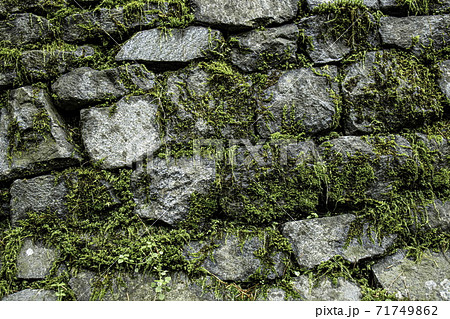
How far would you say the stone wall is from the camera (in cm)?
179

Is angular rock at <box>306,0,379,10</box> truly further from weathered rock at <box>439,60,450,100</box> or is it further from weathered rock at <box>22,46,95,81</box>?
weathered rock at <box>22,46,95,81</box>

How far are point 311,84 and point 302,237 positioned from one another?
1090 millimetres

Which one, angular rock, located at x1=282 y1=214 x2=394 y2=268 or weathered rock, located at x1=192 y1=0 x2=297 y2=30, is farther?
weathered rock, located at x1=192 y1=0 x2=297 y2=30

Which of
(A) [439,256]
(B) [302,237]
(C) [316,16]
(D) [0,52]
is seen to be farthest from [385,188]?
(D) [0,52]

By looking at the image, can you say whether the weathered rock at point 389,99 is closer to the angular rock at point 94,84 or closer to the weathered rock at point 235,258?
the weathered rock at point 235,258

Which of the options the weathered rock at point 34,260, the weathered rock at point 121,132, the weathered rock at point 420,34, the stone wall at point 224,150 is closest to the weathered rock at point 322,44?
the stone wall at point 224,150

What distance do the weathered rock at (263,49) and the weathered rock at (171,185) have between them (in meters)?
0.80

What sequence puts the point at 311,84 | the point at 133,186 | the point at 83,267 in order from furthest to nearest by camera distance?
1. the point at 311,84
2. the point at 133,186
3. the point at 83,267

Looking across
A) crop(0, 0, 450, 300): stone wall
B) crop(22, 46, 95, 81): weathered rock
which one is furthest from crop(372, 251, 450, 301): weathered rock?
crop(22, 46, 95, 81): weathered rock

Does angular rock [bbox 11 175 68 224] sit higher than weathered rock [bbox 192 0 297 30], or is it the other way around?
weathered rock [bbox 192 0 297 30]

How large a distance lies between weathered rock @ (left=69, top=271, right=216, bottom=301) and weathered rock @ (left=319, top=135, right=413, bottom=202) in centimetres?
111

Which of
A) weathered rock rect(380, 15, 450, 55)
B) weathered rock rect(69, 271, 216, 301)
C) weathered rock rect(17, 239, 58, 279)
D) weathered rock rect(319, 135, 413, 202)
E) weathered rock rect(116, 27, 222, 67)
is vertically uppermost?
weathered rock rect(380, 15, 450, 55)

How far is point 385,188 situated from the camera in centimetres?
193

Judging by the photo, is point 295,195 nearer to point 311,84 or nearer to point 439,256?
point 311,84
